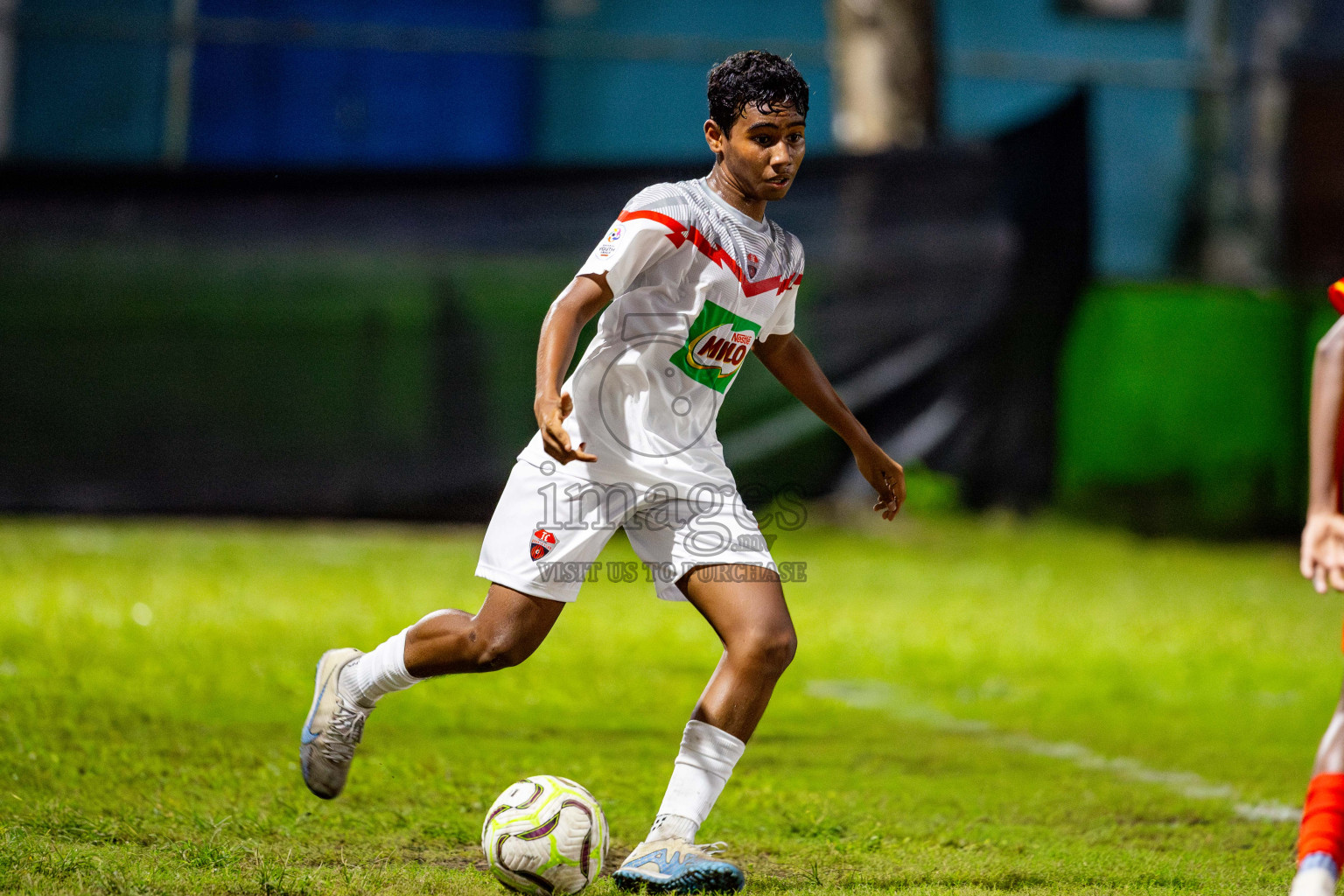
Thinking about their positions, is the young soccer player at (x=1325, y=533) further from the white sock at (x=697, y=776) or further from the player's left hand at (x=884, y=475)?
the player's left hand at (x=884, y=475)

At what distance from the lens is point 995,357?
36.1 ft

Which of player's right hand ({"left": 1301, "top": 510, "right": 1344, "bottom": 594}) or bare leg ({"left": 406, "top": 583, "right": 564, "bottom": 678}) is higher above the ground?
player's right hand ({"left": 1301, "top": 510, "right": 1344, "bottom": 594})

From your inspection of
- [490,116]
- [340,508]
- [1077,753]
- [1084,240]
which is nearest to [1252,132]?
[1084,240]

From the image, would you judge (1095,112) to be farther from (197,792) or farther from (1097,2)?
(197,792)

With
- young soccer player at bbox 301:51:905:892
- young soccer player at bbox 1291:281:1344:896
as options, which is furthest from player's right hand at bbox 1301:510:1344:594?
young soccer player at bbox 301:51:905:892

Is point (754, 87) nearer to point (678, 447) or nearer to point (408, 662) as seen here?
point (678, 447)

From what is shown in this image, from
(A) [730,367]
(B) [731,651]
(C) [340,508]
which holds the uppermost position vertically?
(A) [730,367]

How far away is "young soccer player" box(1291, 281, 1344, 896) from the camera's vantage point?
2.71 meters

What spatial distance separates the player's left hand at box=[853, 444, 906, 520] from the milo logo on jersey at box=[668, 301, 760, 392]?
1.73ft

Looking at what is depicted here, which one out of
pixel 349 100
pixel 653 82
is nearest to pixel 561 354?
pixel 653 82

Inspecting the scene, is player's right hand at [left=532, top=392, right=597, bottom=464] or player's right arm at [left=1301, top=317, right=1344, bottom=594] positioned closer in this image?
player's right arm at [left=1301, top=317, right=1344, bottom=594]

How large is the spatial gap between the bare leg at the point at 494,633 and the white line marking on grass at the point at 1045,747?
2358mm

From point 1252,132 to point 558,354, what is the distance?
547 inches

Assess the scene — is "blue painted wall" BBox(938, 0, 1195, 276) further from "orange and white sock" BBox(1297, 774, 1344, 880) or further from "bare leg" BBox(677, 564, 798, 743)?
"orange and white sock" BBox(1297, 774, 1344, 880)
